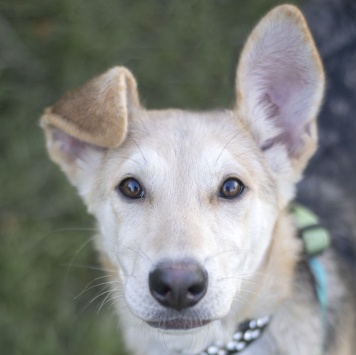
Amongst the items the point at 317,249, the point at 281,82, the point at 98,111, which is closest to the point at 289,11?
the point at 281,82

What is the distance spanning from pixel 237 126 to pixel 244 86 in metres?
0.20

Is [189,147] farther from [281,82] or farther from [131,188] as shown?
[281,82]

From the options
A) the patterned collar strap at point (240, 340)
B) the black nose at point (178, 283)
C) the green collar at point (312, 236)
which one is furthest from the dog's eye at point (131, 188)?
the green collar at point (312, 236)

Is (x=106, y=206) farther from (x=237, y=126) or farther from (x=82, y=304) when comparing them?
(x=82, y=304)

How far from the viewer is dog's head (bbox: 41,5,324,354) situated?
2.33 m

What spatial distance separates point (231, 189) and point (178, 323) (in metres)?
0.65

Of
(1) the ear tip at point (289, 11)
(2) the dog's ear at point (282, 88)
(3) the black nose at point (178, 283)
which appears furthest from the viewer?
(2) the dog's ear at point (282, 88)

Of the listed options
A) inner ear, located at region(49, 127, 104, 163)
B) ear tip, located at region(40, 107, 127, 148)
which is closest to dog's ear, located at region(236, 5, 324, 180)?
ear tip, located at region(40, 107, 127, 148)

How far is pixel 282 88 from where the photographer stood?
2898mm

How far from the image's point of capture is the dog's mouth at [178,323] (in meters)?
2.36

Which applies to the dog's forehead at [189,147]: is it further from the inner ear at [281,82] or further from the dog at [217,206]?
the inner ear at [281,82]

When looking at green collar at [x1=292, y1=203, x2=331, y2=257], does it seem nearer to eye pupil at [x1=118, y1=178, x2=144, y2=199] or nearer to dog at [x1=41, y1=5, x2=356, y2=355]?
dog at [x1=41, y1=5, x2=356, y2=355]

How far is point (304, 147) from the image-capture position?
2.83 metres

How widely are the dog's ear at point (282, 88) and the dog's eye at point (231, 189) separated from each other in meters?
0.32
